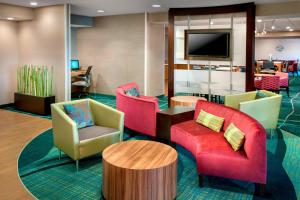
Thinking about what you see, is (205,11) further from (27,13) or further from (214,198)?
(214,198)

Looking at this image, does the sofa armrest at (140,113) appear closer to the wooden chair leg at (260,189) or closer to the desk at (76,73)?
the wooden chair leg at (260,189)

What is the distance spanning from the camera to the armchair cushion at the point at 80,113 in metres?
4.46

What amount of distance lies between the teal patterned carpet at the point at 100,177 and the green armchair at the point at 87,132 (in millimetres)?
240

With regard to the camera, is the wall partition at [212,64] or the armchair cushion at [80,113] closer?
the armchair cushion at [80,113]

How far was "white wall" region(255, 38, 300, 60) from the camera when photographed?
850 inches

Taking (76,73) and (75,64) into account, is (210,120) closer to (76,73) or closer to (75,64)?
(76,73)

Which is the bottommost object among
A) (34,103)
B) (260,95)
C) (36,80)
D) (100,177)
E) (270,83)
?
(100,177)

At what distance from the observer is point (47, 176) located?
384 cm

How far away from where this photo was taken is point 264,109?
5371mm

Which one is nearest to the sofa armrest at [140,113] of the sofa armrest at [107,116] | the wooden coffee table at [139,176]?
the sofa armrest at [107,116]

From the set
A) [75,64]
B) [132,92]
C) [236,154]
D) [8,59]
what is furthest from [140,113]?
[75,64]

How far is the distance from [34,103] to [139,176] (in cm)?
536

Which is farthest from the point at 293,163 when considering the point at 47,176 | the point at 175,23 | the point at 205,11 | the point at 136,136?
the point at 175,23

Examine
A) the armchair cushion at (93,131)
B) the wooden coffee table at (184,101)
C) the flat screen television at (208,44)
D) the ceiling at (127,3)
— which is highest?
the ceiling at (127,3)
